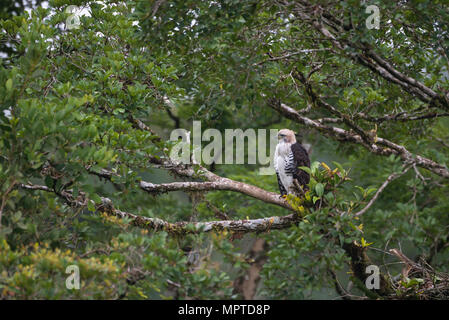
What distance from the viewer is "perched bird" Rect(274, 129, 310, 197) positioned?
6.92 metres

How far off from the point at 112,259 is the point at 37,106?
51.1 inches

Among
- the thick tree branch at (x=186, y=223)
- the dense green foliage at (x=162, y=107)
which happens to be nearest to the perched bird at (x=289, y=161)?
the dense green foliage at (x=162, y=107)

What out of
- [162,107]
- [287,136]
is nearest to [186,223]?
[162,107]

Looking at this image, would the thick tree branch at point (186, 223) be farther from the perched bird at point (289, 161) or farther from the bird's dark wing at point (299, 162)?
the bird's dark wing at point (299, 162)

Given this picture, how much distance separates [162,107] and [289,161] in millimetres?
2249

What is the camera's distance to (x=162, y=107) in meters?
5.63

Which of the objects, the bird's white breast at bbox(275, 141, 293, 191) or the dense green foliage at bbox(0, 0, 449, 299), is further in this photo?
the bird's white breast at bbox(275, 141, 293, 191)

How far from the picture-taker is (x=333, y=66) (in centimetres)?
604

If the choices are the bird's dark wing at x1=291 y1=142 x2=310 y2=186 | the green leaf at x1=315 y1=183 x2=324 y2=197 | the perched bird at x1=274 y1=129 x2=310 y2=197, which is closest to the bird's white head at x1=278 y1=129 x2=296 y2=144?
the perched bird at x1=274 y1=129 x2=310 y2=197

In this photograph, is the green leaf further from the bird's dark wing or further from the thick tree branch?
the bird's dark wing

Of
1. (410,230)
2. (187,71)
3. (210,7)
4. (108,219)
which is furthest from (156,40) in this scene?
(410,230)

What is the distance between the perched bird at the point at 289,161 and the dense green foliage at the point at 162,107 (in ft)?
2.01

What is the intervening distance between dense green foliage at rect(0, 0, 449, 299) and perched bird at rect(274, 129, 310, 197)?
61cm

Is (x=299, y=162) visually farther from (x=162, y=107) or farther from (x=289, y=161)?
(x=162, y=107)
